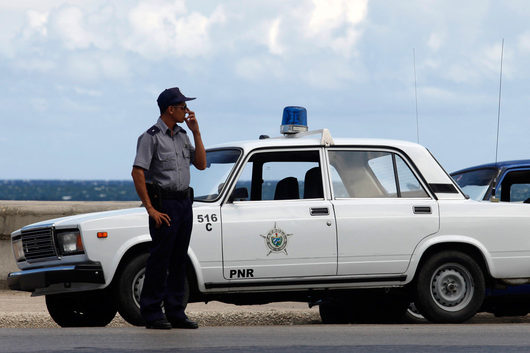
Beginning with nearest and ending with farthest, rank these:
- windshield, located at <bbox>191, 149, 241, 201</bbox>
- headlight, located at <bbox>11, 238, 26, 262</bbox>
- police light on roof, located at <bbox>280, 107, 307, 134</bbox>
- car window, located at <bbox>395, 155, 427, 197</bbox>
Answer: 1. windshield, located at <bbox>191, 149, 241, 201</bbox>
2. headlight, located at <bbox>11, 238, 26, 262</bbox>
3. car window, located at <bbox>395, 155, 427, 197</bbox>
4. police light on roof, located at <bbox>280, 107, 307, 134</bbox>

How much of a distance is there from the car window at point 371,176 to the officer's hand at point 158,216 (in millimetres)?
1828

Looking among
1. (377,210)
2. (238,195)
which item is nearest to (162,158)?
(238,195)

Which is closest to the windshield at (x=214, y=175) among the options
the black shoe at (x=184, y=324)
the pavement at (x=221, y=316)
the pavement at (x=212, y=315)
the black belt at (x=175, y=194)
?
the black belt at (x=175, y=194)

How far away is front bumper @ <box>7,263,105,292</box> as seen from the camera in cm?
828

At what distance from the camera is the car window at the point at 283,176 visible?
897cm

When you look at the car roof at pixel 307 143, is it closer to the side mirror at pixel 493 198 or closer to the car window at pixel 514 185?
the side mirror at pixel 493 198

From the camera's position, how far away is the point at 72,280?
8320 mm

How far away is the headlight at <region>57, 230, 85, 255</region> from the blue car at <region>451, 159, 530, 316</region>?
413 centimetres

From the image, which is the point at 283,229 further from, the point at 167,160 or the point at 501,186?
the point at 501,186

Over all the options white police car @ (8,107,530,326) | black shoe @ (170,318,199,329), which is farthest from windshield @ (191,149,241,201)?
black shoe @ (170,318,199,329)

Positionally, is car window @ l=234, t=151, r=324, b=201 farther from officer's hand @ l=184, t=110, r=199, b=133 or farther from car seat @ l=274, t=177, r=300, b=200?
officer's hand @ l=184, t=110, r=199, b=133

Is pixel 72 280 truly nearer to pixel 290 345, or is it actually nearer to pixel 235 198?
pixel 235 198

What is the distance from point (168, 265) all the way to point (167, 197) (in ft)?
1.80

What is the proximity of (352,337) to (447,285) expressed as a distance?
1.74m
